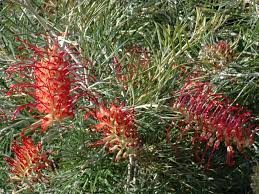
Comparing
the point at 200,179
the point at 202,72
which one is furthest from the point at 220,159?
the point at 202,72

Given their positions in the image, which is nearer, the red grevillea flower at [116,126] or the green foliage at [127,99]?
the red grevillea flower at [116,126]

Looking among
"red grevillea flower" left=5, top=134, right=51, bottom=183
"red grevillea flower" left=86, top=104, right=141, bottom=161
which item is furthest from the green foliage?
"red grevillea flower" left=86, top=104, right=141, bottom=161

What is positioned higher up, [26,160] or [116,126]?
[116,126]

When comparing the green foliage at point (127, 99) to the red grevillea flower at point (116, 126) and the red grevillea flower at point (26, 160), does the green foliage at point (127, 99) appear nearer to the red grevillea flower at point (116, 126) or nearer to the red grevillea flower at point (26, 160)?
the red grevillea flower at point (26, 160)

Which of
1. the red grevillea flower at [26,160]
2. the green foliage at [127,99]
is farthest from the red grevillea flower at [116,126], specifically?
the red grevillea flower at [26,160]

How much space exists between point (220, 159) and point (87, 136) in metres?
0.66

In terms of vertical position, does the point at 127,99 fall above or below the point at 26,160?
above

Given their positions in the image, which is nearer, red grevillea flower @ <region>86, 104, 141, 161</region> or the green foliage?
red grevillea flower @ <region>86, 104, 141, 161</region>

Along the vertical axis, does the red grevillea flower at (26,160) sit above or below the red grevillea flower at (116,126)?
below

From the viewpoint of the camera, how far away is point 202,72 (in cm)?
205

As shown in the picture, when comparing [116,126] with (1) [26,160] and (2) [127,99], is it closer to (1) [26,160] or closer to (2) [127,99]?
(2) [127,99]

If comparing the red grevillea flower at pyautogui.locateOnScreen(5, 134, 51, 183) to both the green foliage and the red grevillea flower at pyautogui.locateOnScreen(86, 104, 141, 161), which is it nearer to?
the green foliage

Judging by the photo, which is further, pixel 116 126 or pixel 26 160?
pixel 26 160

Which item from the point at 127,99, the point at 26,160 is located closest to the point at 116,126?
the point at 127,99
